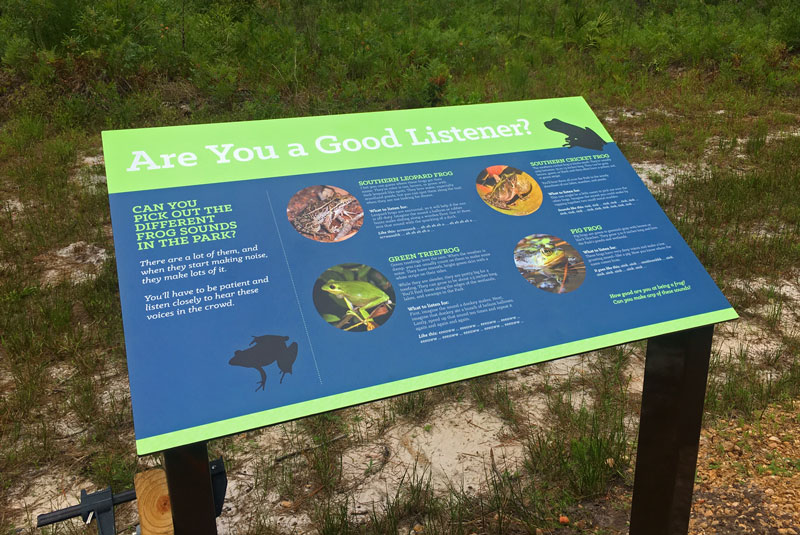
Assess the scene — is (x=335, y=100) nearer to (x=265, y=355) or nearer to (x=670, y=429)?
(x=670, y=429)

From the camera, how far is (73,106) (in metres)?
6.89

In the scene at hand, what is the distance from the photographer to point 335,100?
749 cm

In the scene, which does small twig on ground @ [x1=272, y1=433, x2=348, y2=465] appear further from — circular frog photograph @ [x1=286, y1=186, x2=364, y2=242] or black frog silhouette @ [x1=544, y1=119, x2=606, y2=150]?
black frog silhouette @ [x1=544, y1=119, x2=606, y2=150]

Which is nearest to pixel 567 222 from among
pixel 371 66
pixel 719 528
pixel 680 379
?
pixel 680 379

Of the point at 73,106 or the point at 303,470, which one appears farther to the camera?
the point at 73,106

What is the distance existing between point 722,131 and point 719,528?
18.5 ft

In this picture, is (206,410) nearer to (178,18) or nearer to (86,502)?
(86,502)

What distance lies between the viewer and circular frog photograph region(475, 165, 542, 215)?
224 cm

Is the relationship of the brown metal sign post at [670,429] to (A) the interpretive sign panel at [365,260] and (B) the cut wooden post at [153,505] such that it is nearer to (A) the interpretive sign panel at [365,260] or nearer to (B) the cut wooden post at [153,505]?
(A) the interpretive sign panel at [365,260]

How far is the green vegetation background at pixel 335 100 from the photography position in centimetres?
366

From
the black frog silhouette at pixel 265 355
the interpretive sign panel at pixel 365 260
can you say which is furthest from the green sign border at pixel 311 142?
the black frog silhouette at pixel 265 355

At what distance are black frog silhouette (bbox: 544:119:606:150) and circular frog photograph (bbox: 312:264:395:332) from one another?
102 cm

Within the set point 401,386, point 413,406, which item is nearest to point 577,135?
point 401,386

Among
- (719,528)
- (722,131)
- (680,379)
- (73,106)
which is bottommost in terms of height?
(719,528)
